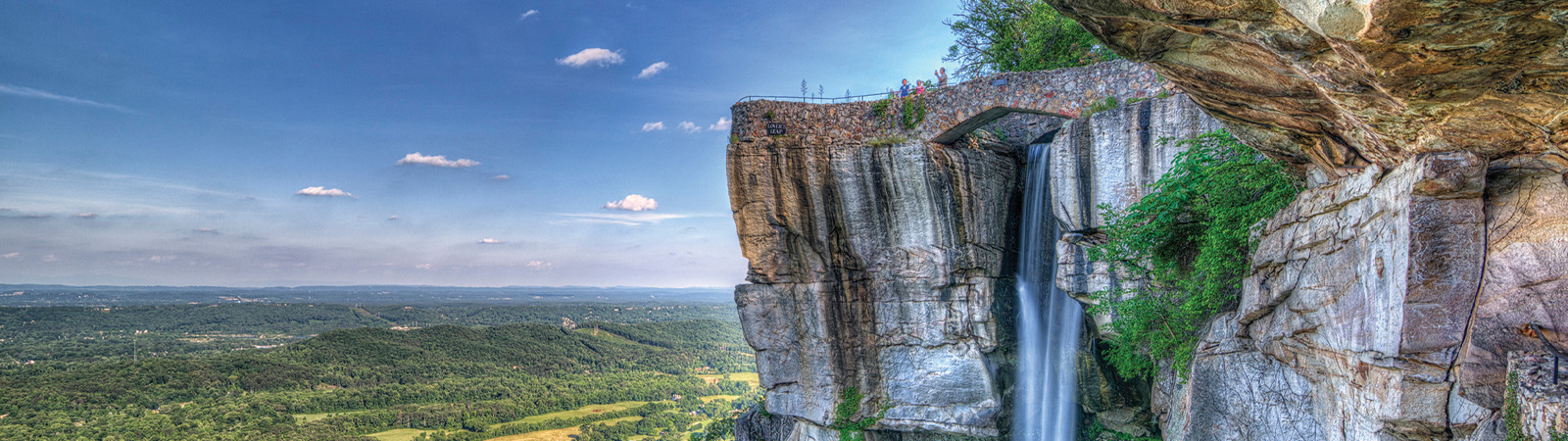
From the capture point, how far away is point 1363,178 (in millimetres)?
5980

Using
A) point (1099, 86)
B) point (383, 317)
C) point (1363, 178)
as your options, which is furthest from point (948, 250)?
point (383, 317)

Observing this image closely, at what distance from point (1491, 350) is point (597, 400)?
64.6 metres

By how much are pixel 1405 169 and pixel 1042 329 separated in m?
10.9

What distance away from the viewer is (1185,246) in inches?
404

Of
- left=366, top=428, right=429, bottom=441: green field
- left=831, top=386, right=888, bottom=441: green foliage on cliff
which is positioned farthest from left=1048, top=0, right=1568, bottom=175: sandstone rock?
left=366, top=428, right=429, bottom=441: green field

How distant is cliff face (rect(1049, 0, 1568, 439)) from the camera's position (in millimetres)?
4285

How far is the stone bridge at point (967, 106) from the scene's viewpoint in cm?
1302

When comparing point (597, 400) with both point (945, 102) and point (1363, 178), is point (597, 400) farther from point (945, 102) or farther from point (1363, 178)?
point (1363, 178)

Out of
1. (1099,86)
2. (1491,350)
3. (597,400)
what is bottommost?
(597,400)

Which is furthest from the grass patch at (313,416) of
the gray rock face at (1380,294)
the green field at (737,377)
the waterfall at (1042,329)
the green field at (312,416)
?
the gray rock face at (1380,294)

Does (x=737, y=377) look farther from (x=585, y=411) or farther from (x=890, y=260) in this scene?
(x=890, y=260)

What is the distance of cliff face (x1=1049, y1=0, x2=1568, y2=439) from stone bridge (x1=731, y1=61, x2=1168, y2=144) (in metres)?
6.63

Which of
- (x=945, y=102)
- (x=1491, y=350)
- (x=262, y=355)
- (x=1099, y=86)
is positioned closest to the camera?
(x=1491, y=350)

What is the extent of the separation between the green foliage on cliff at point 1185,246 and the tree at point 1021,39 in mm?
5801
